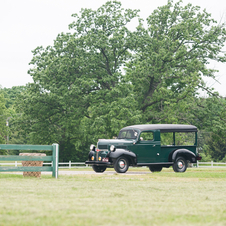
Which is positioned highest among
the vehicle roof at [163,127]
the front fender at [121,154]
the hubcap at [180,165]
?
the vehicle roof at [163,127]

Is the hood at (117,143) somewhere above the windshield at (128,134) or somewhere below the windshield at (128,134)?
below

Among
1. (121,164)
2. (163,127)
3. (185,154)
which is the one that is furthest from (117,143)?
(185,154)

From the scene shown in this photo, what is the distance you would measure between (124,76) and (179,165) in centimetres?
1620

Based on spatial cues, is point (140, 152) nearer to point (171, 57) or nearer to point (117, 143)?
point (117, 143)

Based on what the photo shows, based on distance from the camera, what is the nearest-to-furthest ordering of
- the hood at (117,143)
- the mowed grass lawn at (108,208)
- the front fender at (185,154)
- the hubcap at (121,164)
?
the mowed grass lawn at (108,208) → the hubcap at (121,164) → the hood at (117,143) → the front fender at (185,154)

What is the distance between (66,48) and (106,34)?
12.5 feet

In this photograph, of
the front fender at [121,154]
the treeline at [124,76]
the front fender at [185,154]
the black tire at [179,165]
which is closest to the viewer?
the front fender at [121,154]

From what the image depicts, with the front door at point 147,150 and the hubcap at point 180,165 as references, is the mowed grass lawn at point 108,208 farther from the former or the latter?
the hubcap at point 180,165

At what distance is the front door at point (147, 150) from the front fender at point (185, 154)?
2.74 ft

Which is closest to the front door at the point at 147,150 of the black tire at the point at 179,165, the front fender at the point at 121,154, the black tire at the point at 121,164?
the front fender at the point at 121,154

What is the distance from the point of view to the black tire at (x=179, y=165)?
21.2 m

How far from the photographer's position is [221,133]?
36812mm

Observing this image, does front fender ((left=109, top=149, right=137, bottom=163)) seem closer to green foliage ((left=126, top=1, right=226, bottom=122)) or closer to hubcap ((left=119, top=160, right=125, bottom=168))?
hubcap ((left=119, top=160, right=125, bottom=168))

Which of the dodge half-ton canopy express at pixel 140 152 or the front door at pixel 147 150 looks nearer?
the dodge half-ton canopy express at pixel 140 152
